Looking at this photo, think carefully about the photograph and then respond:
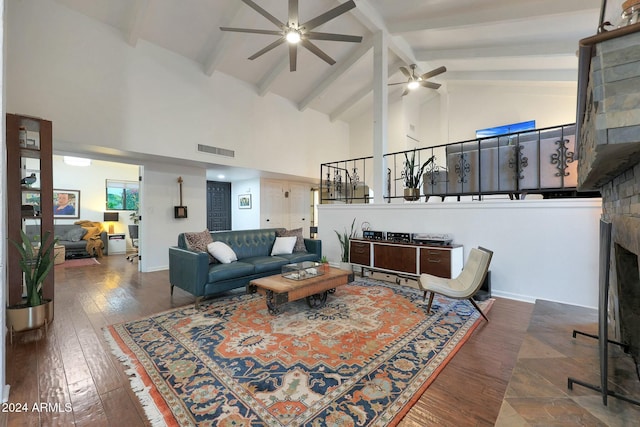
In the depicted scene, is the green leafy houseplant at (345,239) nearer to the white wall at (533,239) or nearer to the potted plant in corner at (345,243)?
the potted plant in corner at (345,243)

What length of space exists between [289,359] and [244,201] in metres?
6.69

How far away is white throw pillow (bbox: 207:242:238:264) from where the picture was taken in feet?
12.9

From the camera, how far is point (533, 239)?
3584 millimetres

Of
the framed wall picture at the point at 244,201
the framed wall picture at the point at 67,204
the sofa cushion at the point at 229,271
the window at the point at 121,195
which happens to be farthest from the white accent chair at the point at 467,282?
the framed wall picture at the point at 67,204

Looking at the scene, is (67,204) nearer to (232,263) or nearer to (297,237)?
(232,263)

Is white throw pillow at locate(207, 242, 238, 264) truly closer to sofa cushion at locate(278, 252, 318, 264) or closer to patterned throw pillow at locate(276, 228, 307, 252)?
sofa cushion at locate(278, 252, 318, 264)

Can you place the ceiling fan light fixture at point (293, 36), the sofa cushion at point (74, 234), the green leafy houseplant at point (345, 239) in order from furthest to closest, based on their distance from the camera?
1. the sofa cushion at point (74, 234)
2. the green leafy houseplant at point (345, 239)
3. the ceiling fan light fixture at point (293, 36)

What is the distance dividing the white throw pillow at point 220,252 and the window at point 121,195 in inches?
248

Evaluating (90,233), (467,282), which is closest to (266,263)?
(467,282)

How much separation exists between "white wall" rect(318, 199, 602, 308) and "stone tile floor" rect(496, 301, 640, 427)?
1.26 m

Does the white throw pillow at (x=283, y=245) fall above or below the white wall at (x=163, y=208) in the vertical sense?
below

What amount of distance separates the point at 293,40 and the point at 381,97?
249cm

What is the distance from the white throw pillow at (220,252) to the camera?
155 inches

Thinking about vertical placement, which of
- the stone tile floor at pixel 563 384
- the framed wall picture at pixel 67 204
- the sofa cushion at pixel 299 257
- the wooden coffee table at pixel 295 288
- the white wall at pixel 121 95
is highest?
the white wall at pixel 121 95
